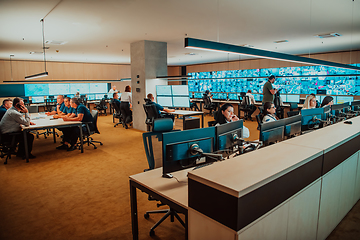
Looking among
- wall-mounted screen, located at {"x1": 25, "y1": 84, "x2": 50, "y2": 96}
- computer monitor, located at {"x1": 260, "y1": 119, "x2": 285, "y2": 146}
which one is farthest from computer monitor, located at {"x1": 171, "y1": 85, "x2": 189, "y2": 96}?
wall-mounted screen, located at {"x1": 25, "y1": 84, "x2": 50, "y2": 96}

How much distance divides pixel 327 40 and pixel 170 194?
752cm

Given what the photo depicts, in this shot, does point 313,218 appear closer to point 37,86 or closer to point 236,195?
point 236,195

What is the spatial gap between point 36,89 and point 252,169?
562 inches

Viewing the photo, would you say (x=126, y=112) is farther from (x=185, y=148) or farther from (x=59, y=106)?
(x=185, y=148)

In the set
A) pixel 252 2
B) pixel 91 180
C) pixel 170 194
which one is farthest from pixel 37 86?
pixel 170 194

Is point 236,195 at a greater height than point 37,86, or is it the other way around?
point 37,86

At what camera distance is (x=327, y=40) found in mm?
7176

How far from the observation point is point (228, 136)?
2373mm

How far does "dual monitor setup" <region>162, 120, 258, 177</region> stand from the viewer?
Result: 2.00 meters

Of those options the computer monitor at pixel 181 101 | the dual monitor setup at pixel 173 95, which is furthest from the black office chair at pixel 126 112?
the computer monitor at pixel 181 101

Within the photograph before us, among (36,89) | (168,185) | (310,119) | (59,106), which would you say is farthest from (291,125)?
(36,89)

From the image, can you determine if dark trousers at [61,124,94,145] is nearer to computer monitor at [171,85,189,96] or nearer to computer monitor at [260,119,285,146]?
computer monitor at [171,85,189,96]

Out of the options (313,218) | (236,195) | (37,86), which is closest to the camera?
(236,195)

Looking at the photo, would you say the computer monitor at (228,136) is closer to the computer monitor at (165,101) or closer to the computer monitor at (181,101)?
the computer monitor at (181,101)
